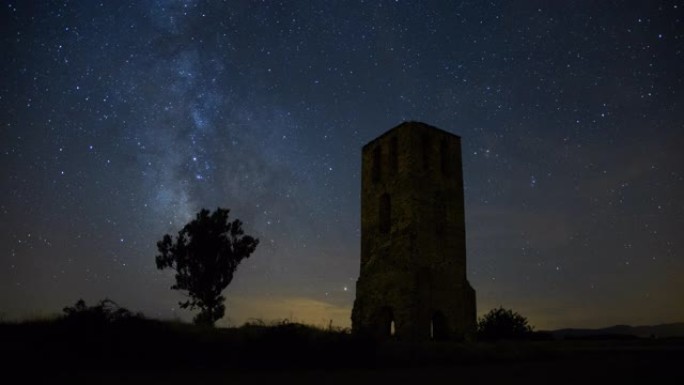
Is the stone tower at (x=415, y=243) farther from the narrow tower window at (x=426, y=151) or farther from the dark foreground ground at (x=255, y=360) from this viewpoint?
the dark foreground ground at (x=255, y=360)

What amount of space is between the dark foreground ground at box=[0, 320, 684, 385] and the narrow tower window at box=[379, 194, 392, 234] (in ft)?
26.5

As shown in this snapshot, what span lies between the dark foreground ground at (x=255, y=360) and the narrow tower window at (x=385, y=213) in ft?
26.5

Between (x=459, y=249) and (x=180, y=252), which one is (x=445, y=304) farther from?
(x=180, y=252)

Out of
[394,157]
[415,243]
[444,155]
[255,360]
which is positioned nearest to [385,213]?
[394,157]

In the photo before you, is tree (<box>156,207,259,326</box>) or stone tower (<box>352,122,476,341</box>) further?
tree (<box>156,207,259,326</box>)

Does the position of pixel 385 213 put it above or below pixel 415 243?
above

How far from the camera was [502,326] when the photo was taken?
21125 millimetres

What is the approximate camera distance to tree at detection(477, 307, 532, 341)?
20.5 metres

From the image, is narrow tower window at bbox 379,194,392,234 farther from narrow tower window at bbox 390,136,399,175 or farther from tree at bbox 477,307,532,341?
tree at bbox 477,307,532,341

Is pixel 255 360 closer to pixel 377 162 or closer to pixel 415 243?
pixel 415 243

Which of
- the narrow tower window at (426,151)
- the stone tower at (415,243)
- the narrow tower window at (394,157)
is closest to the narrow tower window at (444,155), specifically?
the stone tower at (415,243)

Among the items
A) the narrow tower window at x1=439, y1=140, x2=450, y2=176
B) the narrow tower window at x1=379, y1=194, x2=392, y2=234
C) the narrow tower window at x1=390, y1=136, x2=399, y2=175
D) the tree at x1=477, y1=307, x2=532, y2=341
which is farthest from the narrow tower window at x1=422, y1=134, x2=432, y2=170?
the tree at x1=477, y1=307, x2=532, y2=341

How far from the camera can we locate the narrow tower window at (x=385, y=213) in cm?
1865

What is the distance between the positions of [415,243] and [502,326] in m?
7.75
